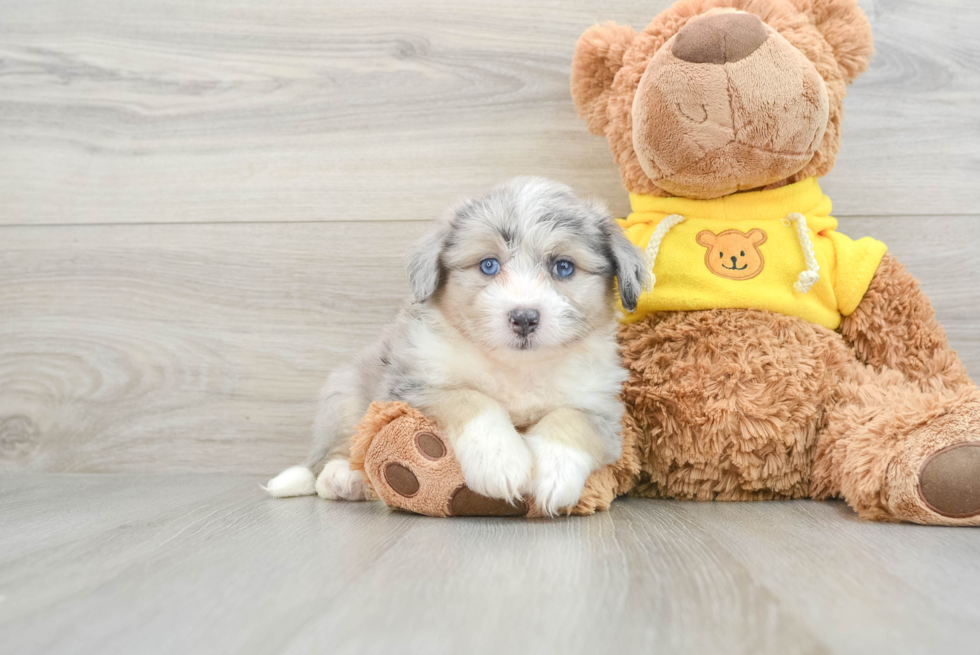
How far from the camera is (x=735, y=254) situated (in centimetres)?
188

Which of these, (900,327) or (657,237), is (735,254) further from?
(900,327)

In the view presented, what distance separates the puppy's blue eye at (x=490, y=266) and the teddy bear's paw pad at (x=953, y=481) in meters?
0.97

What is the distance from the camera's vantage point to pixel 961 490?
1.42 meters

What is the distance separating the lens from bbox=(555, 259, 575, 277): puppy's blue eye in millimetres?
1708

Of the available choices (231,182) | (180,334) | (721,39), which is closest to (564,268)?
(721,39)

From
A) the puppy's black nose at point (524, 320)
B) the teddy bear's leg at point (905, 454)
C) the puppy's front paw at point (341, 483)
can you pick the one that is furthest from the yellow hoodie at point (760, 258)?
the puppy's front paw at point (341, 483)

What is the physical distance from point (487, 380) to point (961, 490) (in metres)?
0.99

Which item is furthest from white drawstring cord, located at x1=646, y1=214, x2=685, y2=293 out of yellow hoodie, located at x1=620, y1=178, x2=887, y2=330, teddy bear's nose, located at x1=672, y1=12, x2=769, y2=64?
teddy bear's nose, located at x1=672, y1=12, x2=769, y2=64

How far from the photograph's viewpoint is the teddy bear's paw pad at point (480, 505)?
1553mm

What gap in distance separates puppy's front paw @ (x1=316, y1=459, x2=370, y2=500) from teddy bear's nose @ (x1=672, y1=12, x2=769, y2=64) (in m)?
1.31

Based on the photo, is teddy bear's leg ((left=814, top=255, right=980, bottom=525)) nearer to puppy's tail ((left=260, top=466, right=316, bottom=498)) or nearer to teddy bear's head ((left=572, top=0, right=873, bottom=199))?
teddy bear's head ((left=572, top=0, right=873, bottom=199))

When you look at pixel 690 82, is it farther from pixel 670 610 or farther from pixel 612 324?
pixel 670 610

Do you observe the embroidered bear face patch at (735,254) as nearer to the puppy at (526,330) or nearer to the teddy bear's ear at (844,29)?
the puppy at (526,330)

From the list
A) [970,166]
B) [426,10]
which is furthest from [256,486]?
[970,166]
